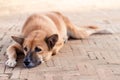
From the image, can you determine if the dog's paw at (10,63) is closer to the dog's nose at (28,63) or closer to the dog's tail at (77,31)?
the dog's nose at (28,63)

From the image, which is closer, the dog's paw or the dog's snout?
the dog's snout

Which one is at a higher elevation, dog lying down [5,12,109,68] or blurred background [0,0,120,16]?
dog lying down [5,12,109,68]

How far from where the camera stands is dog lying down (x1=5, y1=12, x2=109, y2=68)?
15.1ft

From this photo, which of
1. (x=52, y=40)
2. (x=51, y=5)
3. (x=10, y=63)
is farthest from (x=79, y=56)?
(x=51, y=5)

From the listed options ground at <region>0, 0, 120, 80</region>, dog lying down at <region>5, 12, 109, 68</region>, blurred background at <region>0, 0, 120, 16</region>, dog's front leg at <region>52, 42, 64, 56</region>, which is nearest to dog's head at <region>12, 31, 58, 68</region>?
dog lying down at <region>5, 12, 109, 68</region>

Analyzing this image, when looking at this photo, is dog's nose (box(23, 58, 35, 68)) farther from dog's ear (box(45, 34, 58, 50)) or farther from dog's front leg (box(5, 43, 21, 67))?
dog's ear (box(45, 34, 58, 50))

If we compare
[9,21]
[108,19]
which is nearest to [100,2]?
[108,19]

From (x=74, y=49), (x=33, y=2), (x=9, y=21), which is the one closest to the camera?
(x=74, y=49)

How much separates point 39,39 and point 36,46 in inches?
5.3

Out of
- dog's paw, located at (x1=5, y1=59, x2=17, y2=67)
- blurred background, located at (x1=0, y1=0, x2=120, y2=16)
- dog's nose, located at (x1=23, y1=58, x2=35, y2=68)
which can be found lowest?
blurred background, located at (x1=0, y1=0, x2=120, y2=16)

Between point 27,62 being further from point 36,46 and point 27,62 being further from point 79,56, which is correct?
point 79,56

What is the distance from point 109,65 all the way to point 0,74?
1.40 meters

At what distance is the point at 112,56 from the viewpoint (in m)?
5.05

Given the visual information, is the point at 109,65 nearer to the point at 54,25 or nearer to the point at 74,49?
the point at 74,49
